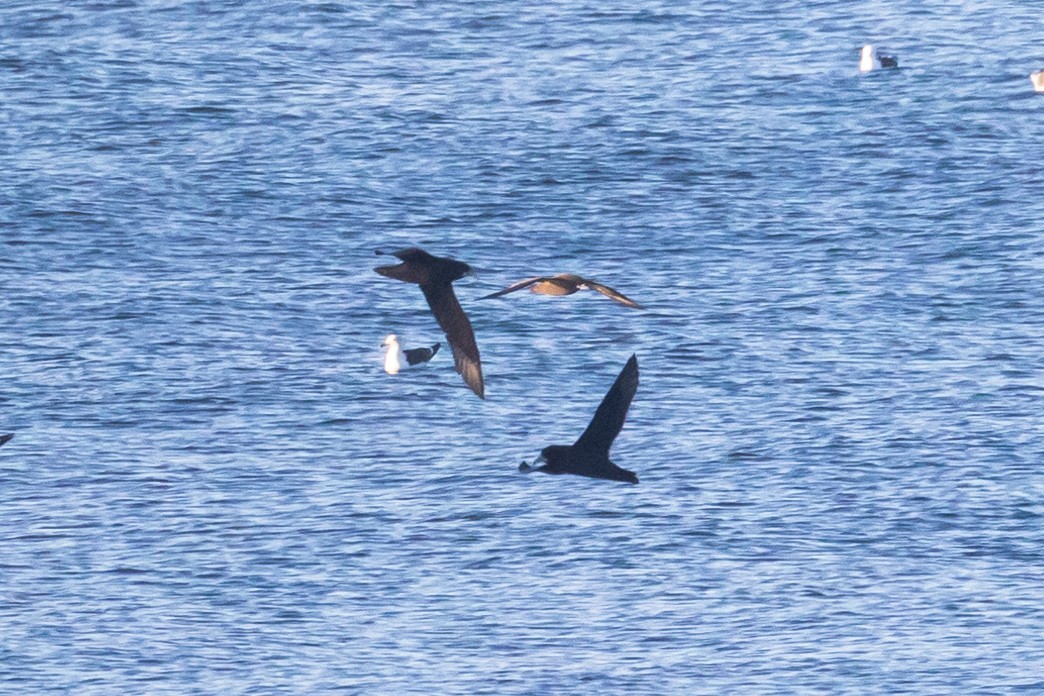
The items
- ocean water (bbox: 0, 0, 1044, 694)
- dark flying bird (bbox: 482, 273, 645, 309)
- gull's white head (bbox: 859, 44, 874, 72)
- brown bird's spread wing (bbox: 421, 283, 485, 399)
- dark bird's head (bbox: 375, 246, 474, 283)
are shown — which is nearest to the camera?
dark flying bird (bbox: 482, 273, 645, 309)

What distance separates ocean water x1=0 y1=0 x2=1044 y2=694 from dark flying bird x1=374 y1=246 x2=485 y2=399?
210cm

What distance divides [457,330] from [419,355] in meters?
6.33

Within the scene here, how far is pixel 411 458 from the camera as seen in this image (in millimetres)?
17266

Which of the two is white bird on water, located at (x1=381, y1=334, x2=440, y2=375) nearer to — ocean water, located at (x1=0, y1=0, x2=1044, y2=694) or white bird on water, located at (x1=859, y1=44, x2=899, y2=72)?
ocean water, located at (x1=0, y1=0, x2=1044, y2=694)

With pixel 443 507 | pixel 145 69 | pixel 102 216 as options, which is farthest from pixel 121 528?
pixel 145 69

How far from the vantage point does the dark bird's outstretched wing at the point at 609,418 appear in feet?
38.3

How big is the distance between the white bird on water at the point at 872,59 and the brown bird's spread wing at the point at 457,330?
44.7 ft

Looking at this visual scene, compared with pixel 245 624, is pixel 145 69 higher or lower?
higher

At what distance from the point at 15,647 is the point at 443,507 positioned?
3.25 m

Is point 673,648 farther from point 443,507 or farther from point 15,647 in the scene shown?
point 15,647

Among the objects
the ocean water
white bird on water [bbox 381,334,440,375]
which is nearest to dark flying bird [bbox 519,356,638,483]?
the ocean water

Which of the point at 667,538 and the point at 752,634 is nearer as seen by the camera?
the point at 752,634

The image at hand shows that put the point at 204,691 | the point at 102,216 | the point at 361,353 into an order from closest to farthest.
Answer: the point at 204,691 → the point at 361,353 → the point at 102,216

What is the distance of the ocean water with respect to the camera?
47.6ft
